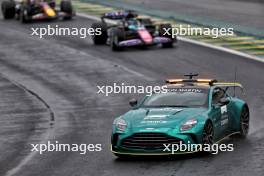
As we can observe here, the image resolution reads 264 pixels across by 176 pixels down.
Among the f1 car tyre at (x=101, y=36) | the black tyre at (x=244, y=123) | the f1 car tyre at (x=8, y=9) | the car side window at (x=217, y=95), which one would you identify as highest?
the car side window at (x=217, y=95)

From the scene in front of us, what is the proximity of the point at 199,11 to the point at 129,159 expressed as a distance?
94.3 feet

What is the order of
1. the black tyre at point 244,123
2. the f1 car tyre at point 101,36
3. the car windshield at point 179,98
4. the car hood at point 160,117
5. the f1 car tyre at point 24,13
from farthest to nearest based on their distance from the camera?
1. the f1 car tyre at point 24,13
2. the f1 car tyre at point 101,36
3. the black tyre at point 244,123
4. the car windshield at point 179,98
5. the car hood at point 160,117

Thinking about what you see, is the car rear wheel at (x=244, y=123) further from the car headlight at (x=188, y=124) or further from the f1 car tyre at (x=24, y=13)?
the f1 car tyre at (x=24, y=13)

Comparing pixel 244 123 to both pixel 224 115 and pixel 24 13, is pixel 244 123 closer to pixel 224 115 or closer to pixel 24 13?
pixel 224 115

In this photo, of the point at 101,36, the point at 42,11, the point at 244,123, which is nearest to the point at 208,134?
the point at 244,123

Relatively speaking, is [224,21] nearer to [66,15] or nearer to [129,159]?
[66,15]

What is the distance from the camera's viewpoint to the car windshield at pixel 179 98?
18391 millimetres

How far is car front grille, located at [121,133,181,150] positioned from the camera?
17000 mm

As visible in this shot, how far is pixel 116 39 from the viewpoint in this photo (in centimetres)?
3456

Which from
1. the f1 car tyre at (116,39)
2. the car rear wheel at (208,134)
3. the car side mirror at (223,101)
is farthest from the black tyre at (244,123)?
the f1 car tyre at (116,39)

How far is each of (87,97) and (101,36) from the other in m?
9.90

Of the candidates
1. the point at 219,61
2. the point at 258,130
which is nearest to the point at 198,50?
the point at 219,61

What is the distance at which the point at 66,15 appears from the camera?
1676 inches

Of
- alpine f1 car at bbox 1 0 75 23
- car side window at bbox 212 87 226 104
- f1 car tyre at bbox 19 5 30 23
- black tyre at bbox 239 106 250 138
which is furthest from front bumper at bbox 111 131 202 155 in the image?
f1 car tyre at bbox 19 5 30 23
